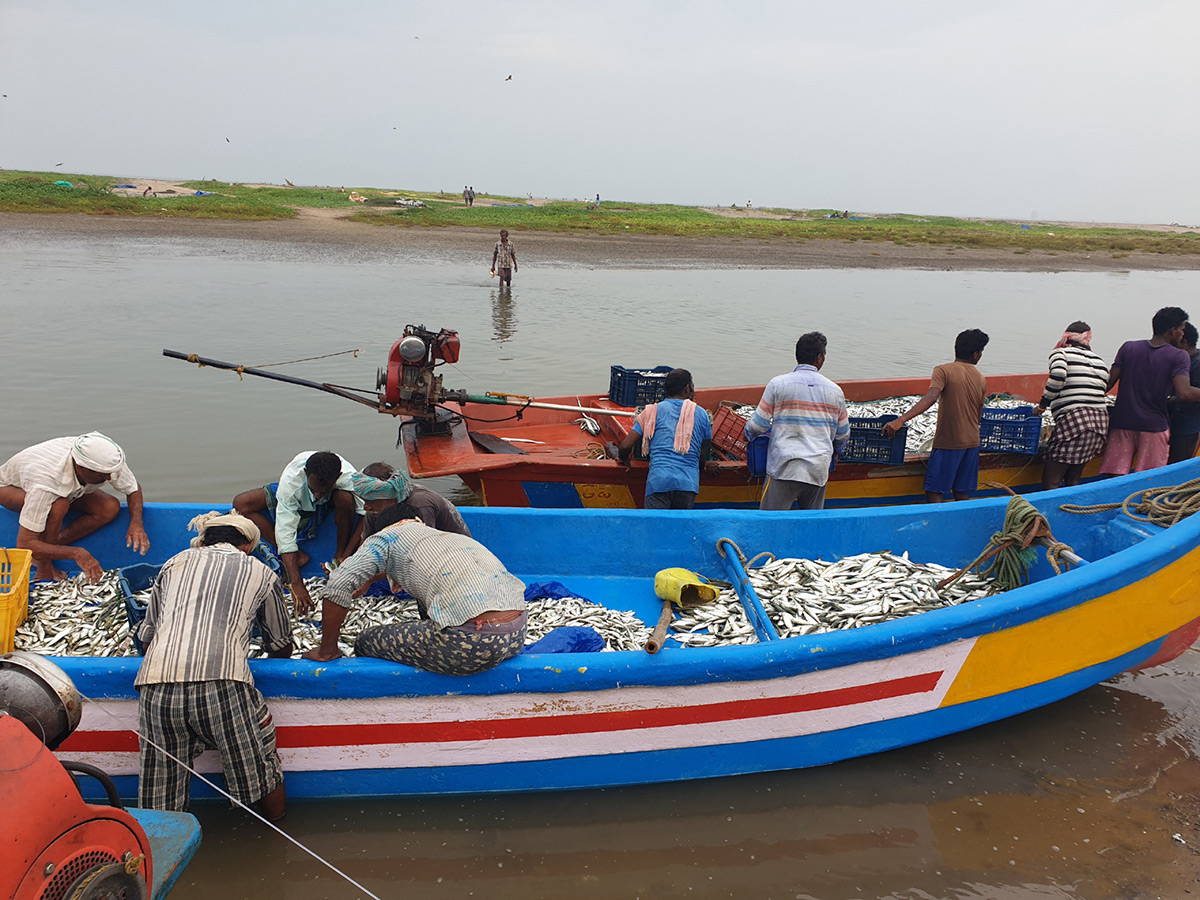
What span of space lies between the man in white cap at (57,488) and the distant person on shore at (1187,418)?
8.88m

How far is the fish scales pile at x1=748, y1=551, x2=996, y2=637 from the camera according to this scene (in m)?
4.73

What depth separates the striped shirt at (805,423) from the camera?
6023mm

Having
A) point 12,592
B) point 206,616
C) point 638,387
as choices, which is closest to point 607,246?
point 638,387

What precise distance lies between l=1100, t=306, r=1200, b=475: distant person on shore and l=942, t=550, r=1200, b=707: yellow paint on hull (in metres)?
2.68

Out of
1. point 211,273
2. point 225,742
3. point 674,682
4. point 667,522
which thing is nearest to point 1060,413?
point 667,522

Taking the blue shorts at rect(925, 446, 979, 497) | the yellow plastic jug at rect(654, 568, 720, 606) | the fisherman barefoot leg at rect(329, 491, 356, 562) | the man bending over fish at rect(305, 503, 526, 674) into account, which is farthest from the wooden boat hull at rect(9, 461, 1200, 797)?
the blue shorts at rect(925, 446, 979, 497)

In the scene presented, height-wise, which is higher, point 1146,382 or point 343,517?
point 1146,382

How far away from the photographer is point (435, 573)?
3938 millimetres

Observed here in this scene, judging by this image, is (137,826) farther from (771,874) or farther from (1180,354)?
(1180,354)

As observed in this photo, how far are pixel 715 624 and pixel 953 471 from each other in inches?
138

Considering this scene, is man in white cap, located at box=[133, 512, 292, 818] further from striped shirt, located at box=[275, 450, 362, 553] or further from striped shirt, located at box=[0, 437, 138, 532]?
striped shirt, located at box=[0, 437, 138, 532]

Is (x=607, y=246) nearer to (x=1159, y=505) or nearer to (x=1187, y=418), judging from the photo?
(x=1187, y=418)

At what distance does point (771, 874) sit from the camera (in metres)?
3.94

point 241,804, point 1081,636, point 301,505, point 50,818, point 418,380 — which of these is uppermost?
point 418,380
